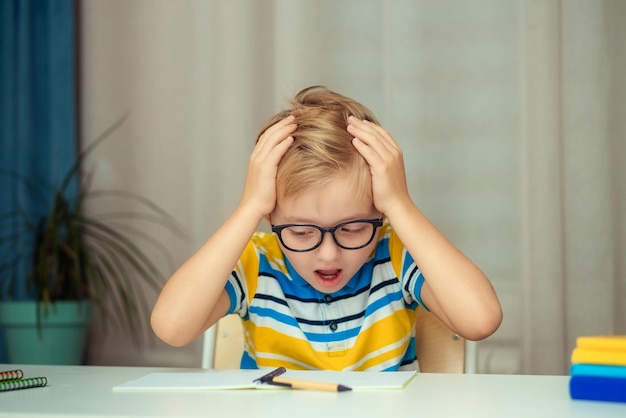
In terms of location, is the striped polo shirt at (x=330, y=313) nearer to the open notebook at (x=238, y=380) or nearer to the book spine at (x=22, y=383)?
the open notebook at (x=238, y=380)

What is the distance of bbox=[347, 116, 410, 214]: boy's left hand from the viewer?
1.31m

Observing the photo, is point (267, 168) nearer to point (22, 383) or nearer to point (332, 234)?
point (332, 234)

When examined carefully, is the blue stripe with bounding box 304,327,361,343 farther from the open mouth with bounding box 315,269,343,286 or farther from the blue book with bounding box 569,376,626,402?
the blue book with bounding box 569,376,626,402

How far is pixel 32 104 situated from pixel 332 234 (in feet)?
7.15

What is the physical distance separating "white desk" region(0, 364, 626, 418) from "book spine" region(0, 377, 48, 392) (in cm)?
1

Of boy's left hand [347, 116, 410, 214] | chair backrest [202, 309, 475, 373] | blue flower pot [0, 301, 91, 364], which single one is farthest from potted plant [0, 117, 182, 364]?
boy's left hand [347, 116, 410, 214]

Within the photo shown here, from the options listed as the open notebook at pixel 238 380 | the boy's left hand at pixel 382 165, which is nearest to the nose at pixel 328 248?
the boy's left hand at pixel 382 165

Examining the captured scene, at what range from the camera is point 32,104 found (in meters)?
3.07

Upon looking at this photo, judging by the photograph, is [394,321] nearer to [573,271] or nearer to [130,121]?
[573,271]

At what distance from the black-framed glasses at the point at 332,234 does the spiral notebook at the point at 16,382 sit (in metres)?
0.45

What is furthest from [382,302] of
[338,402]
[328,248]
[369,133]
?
[338,402]

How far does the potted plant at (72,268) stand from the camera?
2.67m

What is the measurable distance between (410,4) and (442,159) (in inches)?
22.2

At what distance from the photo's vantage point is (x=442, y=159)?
270 cm
